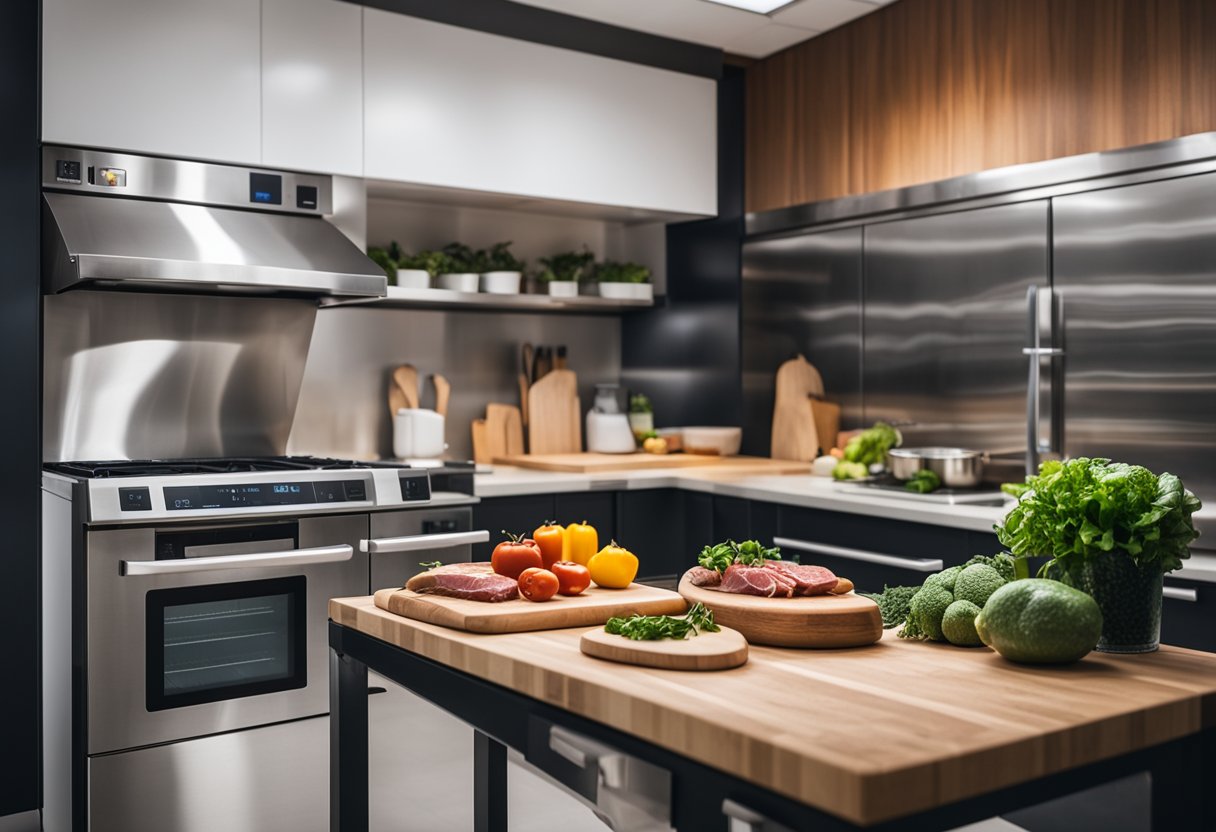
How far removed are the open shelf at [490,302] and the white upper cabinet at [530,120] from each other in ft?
1.31

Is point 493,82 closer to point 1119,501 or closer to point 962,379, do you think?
point 962,379

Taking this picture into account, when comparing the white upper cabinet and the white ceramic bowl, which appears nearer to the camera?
the white upper cabinet

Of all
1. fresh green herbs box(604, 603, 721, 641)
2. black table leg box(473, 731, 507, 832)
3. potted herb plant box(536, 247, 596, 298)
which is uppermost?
potted herb plant box(536, 247, 596, 298)

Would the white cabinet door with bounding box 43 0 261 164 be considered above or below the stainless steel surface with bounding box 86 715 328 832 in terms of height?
above

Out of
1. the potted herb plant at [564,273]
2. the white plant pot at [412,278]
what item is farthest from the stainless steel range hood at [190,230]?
the potted herb plant at [564,273]

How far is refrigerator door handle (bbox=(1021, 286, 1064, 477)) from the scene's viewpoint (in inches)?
130

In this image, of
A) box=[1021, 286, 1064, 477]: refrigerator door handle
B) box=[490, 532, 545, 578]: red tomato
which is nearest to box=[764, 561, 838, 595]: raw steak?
box=[490, 532, 545, 578]: red tomato

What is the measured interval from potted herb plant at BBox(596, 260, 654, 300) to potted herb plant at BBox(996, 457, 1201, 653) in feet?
10.3

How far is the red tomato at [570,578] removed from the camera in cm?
171

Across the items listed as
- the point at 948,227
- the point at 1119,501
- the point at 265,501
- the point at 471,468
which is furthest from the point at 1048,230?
the point at 265,501

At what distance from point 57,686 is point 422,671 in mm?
1756

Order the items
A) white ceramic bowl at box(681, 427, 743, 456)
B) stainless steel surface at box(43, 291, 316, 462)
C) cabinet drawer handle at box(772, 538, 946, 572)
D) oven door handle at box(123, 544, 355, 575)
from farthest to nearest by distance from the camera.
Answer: white ceramic bowl at box(681, 427, 743, 456) < stainless steel surface at box(43, 291, 316, 462) < cabinet drawer handle at box(772, 538, 946, 572) < oven door handle at box(123, 544, 355, 575)

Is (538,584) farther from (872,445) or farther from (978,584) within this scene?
(872,445)

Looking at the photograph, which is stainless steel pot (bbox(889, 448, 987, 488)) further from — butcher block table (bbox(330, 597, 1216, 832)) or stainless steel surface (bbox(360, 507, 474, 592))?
butcher block table (bbox(330, 597, 1216, 832))
